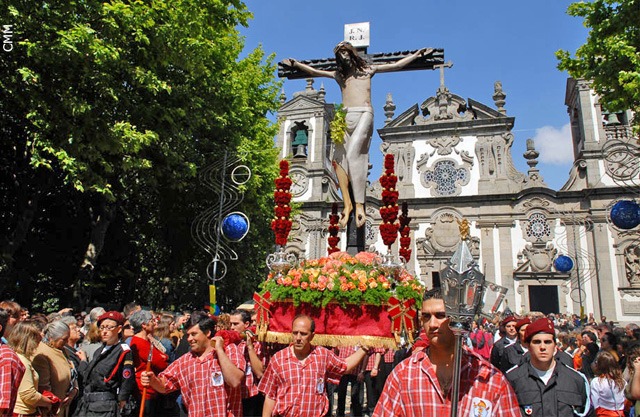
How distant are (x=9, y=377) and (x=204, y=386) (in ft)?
5.41

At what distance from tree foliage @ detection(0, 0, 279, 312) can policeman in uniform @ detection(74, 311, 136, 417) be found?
6254mm

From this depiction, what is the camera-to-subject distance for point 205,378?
4113 mm

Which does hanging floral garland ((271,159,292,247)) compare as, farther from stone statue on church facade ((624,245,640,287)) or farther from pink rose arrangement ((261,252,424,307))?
stone statue on church facade ((624,245,640,287))

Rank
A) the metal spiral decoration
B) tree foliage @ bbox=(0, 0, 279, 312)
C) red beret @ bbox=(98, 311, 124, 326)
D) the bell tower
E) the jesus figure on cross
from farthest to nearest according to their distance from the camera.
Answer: the bell tower → the metal spiral decoration → tree foliage @ bbox=(0, 0, 279, 312) → the jesus figure on cross → red beret @ bbox=(98, 311, 124, 326)

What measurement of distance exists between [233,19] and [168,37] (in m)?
4.43

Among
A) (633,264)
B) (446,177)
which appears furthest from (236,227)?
(633,264)

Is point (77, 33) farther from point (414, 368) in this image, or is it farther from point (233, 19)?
point (414, 368)

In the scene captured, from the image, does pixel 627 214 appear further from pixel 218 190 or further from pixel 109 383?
pixel 109 383

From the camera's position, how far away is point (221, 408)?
407 centimetres

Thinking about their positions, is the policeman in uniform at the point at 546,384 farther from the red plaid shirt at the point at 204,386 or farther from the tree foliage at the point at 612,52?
the tree foliage at the point at 612,52

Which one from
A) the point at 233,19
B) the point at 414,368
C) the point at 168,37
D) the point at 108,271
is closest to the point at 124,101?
the point at 168,37

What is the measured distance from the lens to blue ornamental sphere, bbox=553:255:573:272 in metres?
25.9

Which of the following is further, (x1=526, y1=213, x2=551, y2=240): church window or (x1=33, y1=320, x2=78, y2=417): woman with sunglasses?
(x1=526, y1=213, x2=551, y2=240): church window

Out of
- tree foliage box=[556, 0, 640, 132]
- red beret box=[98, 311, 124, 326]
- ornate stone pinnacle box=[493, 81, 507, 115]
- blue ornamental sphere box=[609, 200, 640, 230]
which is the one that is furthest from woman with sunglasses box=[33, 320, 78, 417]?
ornate stone pinnacle box=[493, 81, 507, 115]
